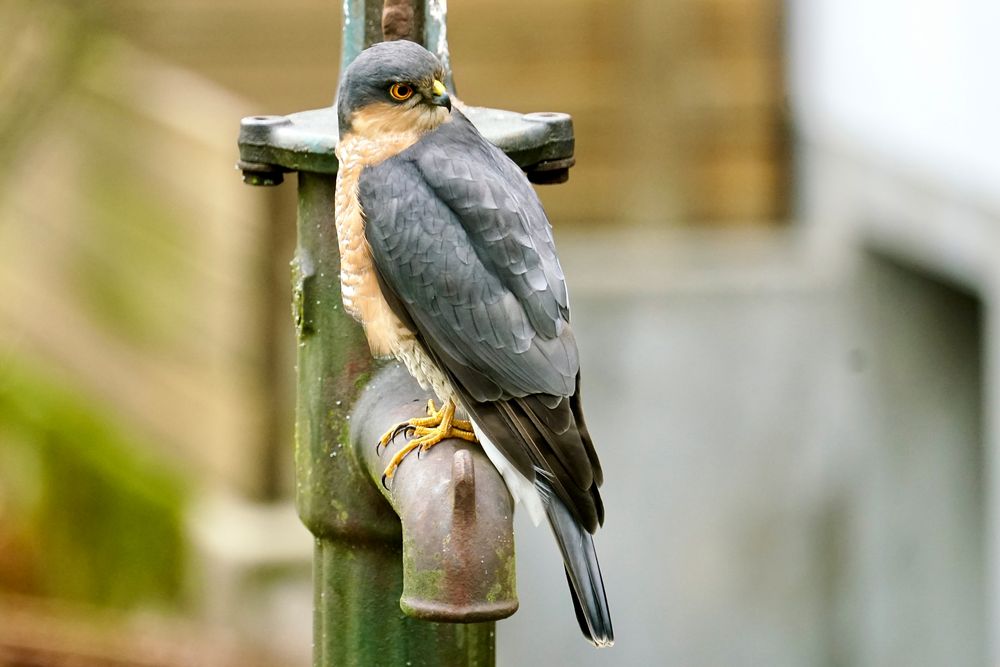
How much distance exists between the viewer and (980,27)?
4941mm

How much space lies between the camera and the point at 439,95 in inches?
105

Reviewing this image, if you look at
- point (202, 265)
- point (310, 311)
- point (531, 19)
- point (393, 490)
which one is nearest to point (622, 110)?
point (531, 19)

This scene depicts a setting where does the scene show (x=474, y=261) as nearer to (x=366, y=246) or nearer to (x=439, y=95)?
(x=366, y=246)

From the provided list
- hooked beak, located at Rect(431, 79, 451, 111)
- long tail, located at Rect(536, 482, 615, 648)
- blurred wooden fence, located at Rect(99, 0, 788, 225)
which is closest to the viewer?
long tail, located at Rect(536, 482, 615, 648)

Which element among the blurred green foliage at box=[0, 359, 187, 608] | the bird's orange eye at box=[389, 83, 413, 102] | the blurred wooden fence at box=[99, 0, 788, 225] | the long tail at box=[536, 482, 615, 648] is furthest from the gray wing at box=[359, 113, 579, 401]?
the blurred wooden fence at box=[99, 0, 788, 225]

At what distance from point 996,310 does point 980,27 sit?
2.94 feet

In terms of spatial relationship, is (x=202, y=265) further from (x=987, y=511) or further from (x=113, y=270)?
(x=987, y=511)

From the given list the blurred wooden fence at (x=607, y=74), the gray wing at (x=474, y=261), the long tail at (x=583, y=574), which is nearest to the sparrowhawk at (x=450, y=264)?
the gray wing at (x=474, y=261)

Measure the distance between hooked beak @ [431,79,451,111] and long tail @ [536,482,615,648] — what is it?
0.70m

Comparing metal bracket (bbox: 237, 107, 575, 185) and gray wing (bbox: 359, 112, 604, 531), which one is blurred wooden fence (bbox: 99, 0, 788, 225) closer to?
metal bracket (bbox: 237, 107, 575, 185)

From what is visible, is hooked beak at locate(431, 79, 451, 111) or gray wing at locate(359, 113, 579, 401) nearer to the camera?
gray wing at locate(359, 113, 579, 401)

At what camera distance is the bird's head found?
2.60 m

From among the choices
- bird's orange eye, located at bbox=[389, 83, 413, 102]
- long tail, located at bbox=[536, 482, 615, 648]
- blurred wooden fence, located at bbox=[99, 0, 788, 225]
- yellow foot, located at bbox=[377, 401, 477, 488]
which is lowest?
long tail, located at bbox=[536, 482, 615, 648]

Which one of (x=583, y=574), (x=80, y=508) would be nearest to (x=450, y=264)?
(x=583, y=574)
